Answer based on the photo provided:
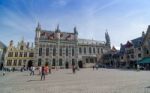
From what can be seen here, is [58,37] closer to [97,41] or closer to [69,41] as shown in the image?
[69,41]

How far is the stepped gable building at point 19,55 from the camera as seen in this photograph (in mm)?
51594

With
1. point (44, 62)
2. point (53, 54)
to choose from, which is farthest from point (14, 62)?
point (53, 54)

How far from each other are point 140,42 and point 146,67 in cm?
1047

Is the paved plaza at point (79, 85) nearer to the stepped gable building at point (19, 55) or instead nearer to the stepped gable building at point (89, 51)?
the stepped gable building at point (19, 55)

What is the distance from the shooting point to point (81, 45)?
62875 millimetres

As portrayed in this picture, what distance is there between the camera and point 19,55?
5338cm

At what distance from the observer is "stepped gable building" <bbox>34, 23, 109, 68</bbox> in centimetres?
5228

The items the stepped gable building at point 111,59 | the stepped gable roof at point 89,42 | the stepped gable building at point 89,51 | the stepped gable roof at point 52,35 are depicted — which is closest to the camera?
the stepped gable roof at point 52,35

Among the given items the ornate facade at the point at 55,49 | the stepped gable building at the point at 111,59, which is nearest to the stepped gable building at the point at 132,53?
the stepped gable building at the point at 111,59

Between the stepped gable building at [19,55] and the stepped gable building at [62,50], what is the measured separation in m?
6.45

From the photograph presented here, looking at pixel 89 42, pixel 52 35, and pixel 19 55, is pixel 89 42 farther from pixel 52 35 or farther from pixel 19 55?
pixel 19 55

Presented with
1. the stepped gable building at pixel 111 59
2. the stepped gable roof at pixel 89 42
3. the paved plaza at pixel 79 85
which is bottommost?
the paved plaza at pixel 79 85

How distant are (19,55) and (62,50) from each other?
60.9ft

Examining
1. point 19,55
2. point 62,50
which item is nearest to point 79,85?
point 62,50
